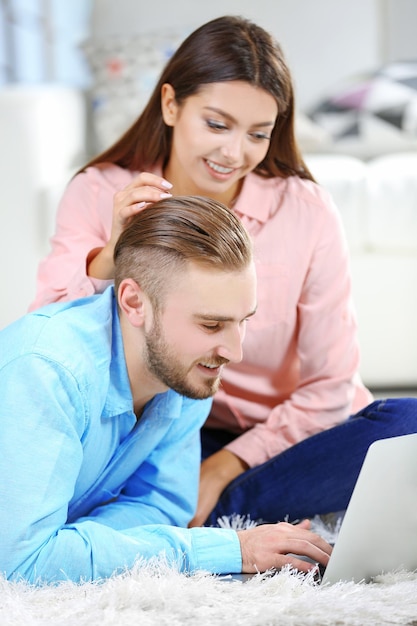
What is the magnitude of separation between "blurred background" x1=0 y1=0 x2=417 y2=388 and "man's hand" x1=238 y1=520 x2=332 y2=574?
115cm

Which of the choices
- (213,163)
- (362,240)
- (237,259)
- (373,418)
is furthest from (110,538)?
(362,240)

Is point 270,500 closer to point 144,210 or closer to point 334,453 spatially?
point 334,453

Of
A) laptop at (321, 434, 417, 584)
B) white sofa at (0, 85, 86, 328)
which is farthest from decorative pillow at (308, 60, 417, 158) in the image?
laptop at (321, 434, 417, 584)

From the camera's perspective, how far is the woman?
63.7 inches

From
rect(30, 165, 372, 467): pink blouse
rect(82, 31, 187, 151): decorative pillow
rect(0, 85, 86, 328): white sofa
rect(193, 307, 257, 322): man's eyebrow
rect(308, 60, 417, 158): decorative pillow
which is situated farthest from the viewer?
rect(82, 31, 187, 151): decorative pillow

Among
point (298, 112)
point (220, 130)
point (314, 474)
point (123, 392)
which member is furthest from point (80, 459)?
point (298, 112)

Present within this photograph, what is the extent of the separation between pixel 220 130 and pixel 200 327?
1.43 ft

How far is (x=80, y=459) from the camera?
4.25 feet

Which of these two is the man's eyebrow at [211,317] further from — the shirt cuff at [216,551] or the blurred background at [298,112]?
the blurred background at [298,112]

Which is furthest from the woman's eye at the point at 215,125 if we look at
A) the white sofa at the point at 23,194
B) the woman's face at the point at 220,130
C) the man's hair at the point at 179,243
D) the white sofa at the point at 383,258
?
the white sofa at the point at 23,194

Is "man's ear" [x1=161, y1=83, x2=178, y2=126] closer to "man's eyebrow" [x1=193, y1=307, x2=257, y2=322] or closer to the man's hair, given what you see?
the man's hair

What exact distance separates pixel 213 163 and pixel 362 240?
0.86 metres

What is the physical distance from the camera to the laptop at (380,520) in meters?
1.23

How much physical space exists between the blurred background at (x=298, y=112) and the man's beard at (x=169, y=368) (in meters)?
1.15
